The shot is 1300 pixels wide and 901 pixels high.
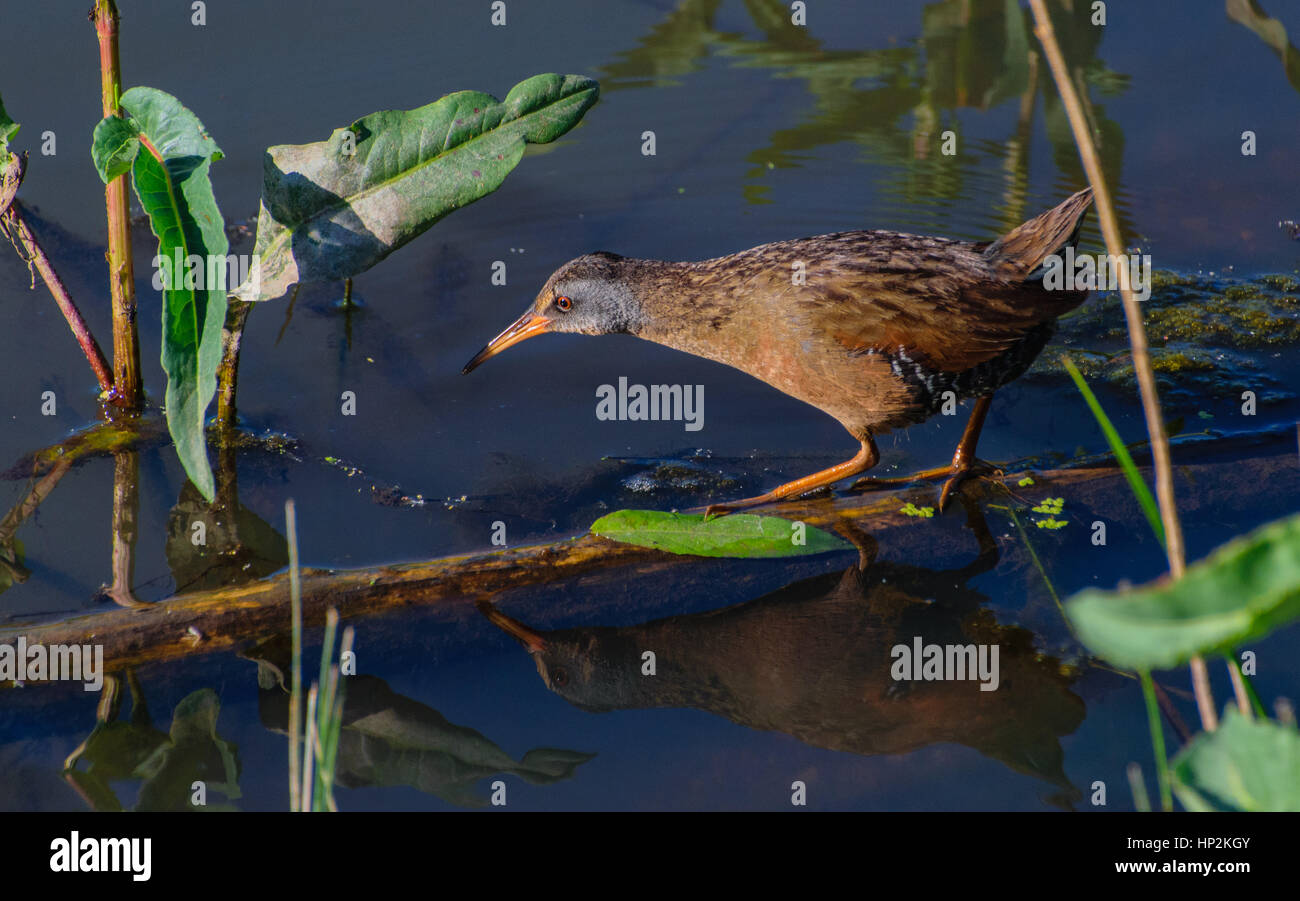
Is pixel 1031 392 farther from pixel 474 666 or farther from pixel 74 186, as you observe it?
pixel 74 186

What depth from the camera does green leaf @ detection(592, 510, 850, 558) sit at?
342 centimetres

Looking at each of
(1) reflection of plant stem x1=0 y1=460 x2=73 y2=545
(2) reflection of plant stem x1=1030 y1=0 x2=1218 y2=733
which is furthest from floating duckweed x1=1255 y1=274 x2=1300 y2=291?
(1) reflection of plant stem x1=0 y1=460 x2=73 y2=545

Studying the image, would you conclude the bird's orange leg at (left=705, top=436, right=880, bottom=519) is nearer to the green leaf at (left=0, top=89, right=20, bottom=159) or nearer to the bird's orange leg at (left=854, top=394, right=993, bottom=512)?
the bird's orange leg at (left=854, top=394, right=993, bottom=512)

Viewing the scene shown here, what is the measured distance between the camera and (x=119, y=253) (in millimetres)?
3912

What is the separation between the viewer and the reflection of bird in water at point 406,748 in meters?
2.95

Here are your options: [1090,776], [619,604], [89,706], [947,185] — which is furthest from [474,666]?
[947,185]

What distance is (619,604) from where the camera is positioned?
342cm

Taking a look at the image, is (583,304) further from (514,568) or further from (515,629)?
(515,629)

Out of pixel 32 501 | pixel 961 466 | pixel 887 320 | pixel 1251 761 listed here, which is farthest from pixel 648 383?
pixel 1251 761

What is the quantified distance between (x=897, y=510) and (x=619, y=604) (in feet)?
3.15

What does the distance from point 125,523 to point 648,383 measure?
203 cm

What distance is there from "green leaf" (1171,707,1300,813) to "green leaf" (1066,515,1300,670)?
0.40 meters

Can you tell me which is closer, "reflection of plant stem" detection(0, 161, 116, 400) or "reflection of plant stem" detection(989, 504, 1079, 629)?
"reflection of plant stem" detection(989, 504, 1079, 629)

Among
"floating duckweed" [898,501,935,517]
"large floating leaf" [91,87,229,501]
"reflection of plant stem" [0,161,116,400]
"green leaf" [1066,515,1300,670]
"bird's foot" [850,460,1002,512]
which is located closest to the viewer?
"green leaf" [1066,515,1300,670]
